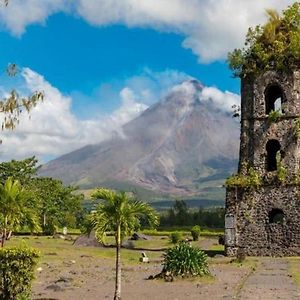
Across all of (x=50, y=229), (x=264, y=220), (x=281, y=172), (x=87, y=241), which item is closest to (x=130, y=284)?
Answer: (x=264, y=220)

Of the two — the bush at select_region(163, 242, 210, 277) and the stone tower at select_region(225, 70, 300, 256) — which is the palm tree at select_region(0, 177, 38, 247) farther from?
the stone tower at select_region(225, 70, 300, 256)

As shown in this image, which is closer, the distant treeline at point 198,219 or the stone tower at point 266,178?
the stone tower at point 266,178

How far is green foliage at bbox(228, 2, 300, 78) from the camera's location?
33094 millimetres

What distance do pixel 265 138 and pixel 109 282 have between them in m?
14.8

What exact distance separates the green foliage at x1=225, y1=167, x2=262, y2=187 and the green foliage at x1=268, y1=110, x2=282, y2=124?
3081mm

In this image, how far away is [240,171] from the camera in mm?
33375

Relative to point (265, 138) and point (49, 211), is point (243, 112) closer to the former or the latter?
point (265, 138)

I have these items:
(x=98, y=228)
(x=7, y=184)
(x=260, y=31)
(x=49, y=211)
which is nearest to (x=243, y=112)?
(x=260, y=31)

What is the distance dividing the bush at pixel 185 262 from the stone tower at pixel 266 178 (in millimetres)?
9723

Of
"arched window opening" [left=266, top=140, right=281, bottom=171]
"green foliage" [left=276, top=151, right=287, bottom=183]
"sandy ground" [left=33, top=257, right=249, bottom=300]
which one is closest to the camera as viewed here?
"sandy ground" [left=33, top=257, right=249, bottom=300]

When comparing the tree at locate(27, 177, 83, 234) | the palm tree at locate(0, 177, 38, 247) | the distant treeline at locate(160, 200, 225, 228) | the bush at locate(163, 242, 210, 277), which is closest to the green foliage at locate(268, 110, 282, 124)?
the bush at locate(163, 242, 210, 277)

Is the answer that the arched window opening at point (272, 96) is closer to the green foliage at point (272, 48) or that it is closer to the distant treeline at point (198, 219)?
the green foliage at point (272, 48)

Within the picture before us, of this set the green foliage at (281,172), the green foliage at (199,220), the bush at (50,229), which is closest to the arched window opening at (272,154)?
the green foliage at (281,172)

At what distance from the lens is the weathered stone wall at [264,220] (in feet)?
104
